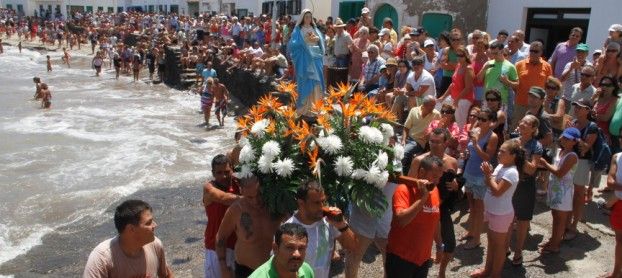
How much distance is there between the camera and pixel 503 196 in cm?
480

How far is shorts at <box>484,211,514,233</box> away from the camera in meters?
4.85

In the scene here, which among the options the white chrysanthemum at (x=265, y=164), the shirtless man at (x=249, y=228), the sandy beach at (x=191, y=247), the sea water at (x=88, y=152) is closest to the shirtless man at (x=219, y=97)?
the sea water at (x=88, y=152)

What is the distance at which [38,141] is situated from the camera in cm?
1493

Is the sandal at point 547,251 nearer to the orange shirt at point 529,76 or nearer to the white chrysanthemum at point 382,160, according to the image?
the orange shirt at point 529,76

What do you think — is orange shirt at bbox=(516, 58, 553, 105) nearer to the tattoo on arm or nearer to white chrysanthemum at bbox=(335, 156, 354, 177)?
white chrysanthemum at bbox=(335, 156, 354, 177)

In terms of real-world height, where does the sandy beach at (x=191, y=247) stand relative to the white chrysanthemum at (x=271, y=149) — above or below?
below

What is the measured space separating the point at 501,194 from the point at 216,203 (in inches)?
100

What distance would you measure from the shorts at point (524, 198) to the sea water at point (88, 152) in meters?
6.87

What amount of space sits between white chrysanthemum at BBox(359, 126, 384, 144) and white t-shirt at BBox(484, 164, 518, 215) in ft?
4.47

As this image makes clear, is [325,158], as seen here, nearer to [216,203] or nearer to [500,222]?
[216,203]

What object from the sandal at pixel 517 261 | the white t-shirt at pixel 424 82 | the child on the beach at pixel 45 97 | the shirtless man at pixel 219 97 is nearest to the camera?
the sandal at pixel 517 261

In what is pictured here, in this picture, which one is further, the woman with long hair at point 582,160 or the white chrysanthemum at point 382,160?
the woman with long hair at point 582,160

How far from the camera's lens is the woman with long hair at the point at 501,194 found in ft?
15.4

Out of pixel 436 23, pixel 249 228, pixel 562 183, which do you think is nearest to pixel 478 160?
A: pixel 562 183
